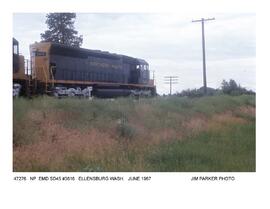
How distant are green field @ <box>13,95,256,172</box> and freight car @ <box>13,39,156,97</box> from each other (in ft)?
6.59

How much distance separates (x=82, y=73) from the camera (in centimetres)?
980

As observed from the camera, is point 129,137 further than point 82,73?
No

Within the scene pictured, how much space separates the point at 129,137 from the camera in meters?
4.72

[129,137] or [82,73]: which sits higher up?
[82,73]

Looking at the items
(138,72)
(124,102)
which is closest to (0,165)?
(124,102)

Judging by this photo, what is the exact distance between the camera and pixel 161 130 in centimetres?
495

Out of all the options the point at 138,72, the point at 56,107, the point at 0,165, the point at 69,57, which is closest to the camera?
the point at 0,165

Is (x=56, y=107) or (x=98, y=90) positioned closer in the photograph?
(x=56, y=107)

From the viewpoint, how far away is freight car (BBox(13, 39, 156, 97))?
26.4 feet

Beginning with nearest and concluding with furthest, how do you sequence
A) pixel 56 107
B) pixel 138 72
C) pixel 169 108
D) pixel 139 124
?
pixel 139 124
pixel 56 107
pixel 169 108
pixel 138 72

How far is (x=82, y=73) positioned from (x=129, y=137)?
529 cm

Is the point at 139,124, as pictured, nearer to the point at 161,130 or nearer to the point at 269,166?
the point at 161,130

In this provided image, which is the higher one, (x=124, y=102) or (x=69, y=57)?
(x=69, y=57)
